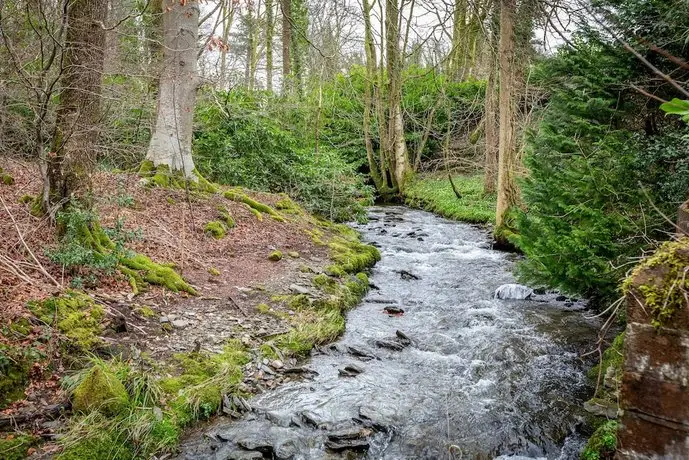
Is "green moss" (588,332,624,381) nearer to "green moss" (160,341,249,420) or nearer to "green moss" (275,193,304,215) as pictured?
"green moss" (160,341,249,420)

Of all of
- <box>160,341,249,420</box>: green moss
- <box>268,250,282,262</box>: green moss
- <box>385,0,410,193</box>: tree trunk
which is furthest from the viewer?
<box>385,0,410,193</box>: tree trunk

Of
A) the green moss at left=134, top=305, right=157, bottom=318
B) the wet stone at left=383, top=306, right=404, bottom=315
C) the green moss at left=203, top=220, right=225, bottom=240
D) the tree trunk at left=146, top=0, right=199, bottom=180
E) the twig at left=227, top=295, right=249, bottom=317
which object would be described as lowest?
the wet stone at left=383, top=306, right=404, bottom=315

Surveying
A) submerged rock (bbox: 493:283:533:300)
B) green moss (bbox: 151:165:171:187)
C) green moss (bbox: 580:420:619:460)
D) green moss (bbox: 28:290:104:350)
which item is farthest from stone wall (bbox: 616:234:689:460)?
green moss (bbox: 151:165:171:187)

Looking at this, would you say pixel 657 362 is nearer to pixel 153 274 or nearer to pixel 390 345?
pixel 390 345

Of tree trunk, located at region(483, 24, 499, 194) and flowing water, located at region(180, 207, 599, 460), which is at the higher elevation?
tree trunk, located at region(483, 24, 499, 194)

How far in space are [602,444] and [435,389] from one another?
1737mm

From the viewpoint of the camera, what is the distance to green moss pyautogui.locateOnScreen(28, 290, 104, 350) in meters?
4.42

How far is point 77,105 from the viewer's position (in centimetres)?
554

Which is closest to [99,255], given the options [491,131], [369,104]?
[491,131]

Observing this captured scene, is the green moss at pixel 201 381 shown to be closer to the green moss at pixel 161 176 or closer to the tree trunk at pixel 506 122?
the green moss at pixel 161 176

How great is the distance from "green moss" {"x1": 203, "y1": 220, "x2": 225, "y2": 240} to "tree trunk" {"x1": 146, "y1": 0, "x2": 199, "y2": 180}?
5.45 ft

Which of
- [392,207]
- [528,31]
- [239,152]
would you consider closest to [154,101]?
[239,152]

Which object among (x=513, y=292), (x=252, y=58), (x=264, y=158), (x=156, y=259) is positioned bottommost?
(x=513, y=292)

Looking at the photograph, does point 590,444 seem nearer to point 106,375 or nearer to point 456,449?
point 456,449
